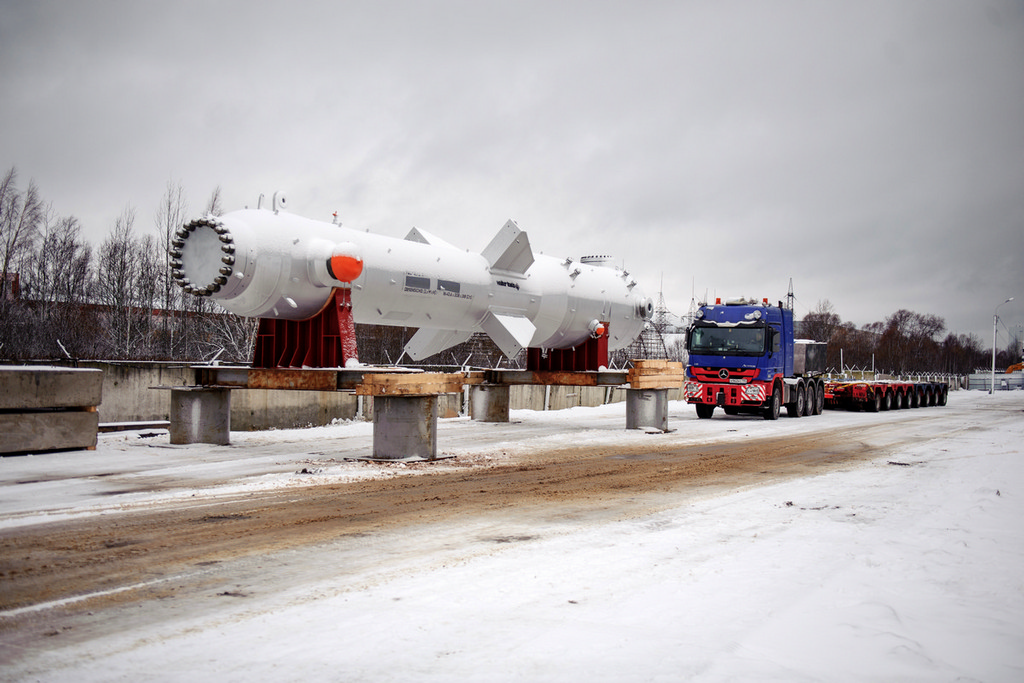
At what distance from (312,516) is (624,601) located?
3.14m

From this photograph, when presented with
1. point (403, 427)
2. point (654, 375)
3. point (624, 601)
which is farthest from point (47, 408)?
point (654, 375)

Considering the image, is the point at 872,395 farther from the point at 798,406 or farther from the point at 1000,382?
the point at 1000,382

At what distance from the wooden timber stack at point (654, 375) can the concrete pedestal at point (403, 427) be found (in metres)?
6.46

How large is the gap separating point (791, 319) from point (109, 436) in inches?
710

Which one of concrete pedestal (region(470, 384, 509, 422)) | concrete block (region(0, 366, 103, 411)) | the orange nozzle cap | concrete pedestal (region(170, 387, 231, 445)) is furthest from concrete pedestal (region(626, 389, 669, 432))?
concrete block (region(0, 366, 103, 411))

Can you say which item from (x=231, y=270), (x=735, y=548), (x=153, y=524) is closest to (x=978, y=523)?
(x=735, y=548)

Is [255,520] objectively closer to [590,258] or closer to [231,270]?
[231,270]

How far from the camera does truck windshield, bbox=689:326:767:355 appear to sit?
819 inches

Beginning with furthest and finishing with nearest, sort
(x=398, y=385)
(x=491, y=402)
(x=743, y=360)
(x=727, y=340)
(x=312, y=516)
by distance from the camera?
(x=727, y=340) < (x=743, y=360) < (x=491, y=402) < (x=398, y=385) < (x=312, y=516)

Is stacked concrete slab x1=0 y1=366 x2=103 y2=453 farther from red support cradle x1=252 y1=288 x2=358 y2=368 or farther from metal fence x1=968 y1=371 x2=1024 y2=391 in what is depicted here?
metal fence x1=968 y1=371 x2=1024 y2=391

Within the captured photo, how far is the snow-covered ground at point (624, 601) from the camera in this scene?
11.2 feet

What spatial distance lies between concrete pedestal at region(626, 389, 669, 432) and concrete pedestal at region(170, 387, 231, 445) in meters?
8.26

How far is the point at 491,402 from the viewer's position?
17703 millimetres

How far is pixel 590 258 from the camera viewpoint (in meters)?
17.1
